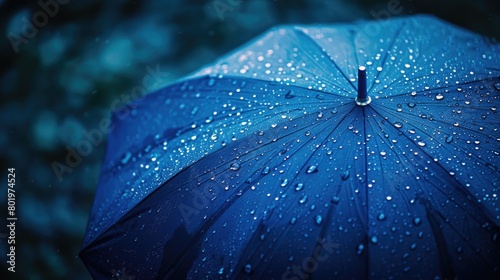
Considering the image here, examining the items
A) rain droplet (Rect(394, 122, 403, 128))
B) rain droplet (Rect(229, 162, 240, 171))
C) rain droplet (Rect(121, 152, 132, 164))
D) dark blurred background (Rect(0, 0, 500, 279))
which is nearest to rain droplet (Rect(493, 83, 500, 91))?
rain droplet (Rect(394, 122, 403, 128))

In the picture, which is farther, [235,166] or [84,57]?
[84,57]

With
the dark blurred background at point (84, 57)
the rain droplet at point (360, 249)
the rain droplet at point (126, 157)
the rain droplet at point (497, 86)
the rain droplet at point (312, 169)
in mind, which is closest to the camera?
the rain droplet at point (360, 249)

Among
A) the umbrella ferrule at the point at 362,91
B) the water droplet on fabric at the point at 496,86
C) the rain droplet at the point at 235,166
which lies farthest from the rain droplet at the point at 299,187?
the water droplet on fabric at the point at 496,86

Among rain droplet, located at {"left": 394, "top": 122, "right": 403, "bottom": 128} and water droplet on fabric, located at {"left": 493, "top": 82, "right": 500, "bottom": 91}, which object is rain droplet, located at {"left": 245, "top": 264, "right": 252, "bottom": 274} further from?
water droplet on fabric, located at {"left": 493, "top": 82, "right": 500, "bottom": 91}

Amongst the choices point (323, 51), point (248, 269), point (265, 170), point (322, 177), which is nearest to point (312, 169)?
point (322, 177)

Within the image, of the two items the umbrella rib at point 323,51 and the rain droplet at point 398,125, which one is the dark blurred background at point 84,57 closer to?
the umbrella rib at point 323,51

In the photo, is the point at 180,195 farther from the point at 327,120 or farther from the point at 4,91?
the point at 4,91

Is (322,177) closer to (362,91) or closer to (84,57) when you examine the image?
(362,91)
